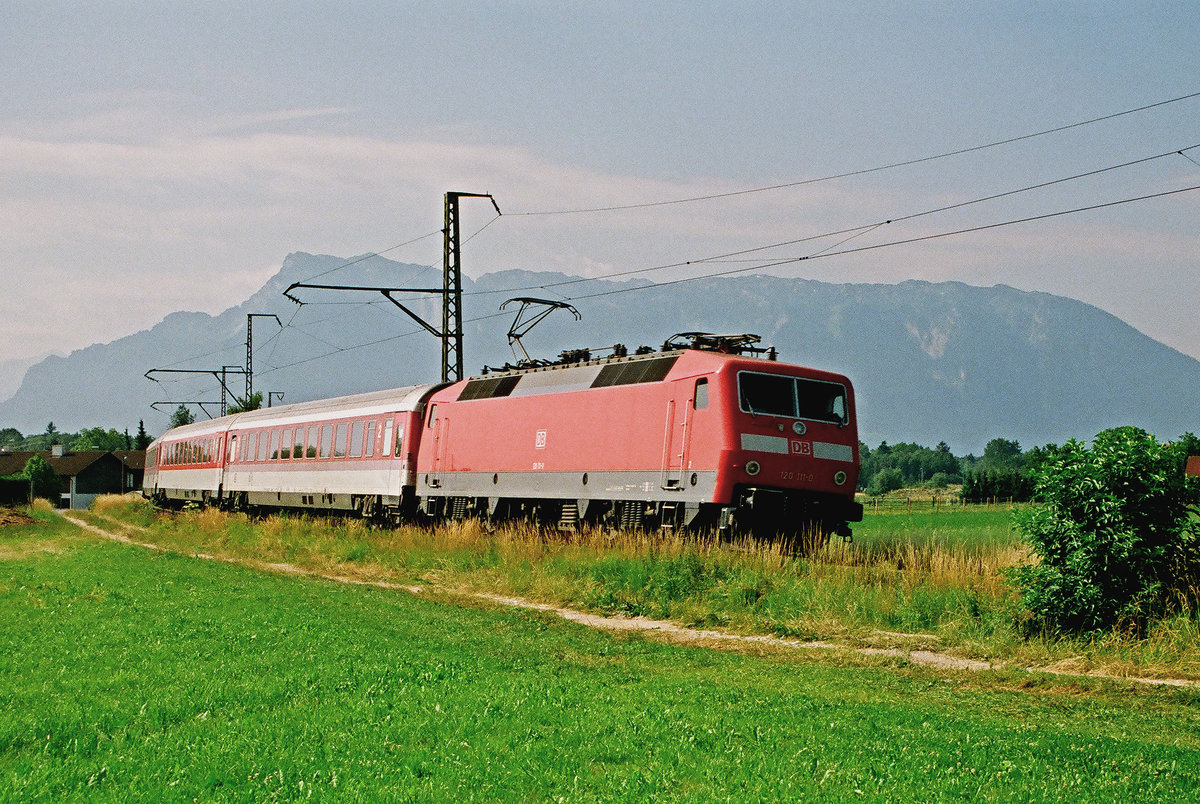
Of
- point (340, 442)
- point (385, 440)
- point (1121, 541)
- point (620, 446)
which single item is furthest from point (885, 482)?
point (1121, 541)

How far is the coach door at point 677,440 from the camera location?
69.9 ft

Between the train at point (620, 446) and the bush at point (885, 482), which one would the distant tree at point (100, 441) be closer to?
the bush at point (885, 482)

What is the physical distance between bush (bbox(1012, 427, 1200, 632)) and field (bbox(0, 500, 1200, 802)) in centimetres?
48

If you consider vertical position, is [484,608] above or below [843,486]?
below

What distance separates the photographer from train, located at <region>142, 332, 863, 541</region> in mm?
20453

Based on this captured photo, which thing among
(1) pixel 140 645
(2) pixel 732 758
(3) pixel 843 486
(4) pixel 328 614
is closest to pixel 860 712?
(2) pixel 732 758

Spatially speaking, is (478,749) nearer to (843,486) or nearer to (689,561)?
(689,561)

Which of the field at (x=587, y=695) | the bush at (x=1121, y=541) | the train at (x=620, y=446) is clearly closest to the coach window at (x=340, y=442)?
the train at (x=620, y=446)

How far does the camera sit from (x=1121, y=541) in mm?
12273

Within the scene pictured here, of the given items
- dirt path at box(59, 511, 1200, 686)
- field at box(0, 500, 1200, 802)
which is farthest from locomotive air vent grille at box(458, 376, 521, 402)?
field at box(0, 500, 1200, 802)

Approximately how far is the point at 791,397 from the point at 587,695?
11971 mm

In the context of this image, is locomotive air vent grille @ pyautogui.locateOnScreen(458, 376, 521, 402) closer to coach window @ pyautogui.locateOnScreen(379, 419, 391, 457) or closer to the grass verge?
the grass verge

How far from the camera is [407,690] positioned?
10.2 metres

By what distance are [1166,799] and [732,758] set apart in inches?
101
